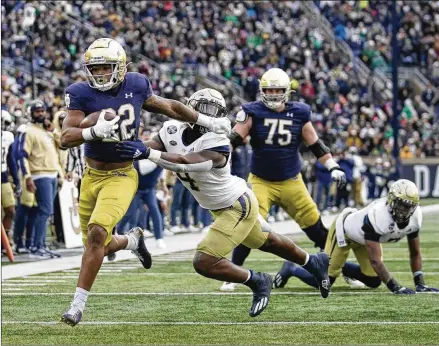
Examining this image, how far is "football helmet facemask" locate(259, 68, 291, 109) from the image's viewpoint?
9.89 metres

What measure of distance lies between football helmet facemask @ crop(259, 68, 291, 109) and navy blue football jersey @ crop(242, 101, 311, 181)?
9cm

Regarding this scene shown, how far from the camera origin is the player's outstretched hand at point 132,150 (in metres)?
7.46

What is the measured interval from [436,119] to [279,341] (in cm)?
2578

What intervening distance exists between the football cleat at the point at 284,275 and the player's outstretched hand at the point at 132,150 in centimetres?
241

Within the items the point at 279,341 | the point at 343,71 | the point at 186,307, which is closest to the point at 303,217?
the point at 186,307

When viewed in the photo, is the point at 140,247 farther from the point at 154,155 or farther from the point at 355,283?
the point at 355,283

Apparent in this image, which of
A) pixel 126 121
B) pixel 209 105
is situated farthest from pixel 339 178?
pixel 126 121

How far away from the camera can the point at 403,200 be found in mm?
8938

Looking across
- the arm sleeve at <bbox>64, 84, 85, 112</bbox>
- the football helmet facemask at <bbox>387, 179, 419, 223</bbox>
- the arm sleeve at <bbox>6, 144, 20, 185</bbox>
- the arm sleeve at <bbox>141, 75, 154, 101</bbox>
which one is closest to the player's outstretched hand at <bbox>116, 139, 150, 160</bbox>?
the arm sleeve at <bbox>64, 84, 85, 112</bbox>

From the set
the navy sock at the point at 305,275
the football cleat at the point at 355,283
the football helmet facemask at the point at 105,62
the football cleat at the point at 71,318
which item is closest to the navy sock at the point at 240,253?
the navy sock at the point at 305,275

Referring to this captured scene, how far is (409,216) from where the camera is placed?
29.7 ft

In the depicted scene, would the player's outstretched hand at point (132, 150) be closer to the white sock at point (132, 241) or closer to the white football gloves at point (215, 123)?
the white football gloves at point (215, 123)

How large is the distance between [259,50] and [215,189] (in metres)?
24.0

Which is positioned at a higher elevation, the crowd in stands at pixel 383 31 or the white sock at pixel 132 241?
the white sock at pixel 132 241
